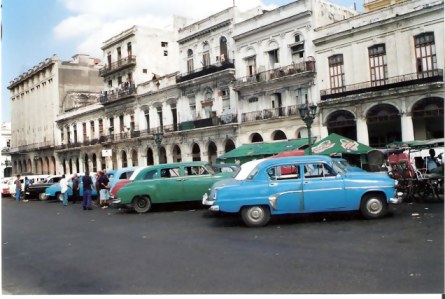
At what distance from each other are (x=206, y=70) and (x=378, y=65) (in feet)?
39.8

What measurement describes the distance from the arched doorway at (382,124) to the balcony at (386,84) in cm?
98

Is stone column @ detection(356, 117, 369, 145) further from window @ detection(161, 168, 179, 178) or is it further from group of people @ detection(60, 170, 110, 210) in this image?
group of people @ detection(60, 170, 110, 210)

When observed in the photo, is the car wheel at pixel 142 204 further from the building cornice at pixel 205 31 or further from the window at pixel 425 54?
the building cornice at pixel 205 31

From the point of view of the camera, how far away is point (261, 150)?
960 inches

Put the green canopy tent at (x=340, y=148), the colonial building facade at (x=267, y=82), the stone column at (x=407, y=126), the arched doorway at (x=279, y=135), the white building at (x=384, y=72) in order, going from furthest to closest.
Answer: the arched doorway at (x=279, y=135) → the colonial building facade at (x=267, y=82) → the stone column at (x=407, y=126) → the white building at (x=384, y=72) → the green canopy tent at (x=340, y=148)

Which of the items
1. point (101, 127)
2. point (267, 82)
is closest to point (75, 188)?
point (267, 82)

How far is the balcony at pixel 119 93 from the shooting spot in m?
37.2

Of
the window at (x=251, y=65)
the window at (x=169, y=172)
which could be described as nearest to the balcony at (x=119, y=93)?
the window at (x=251, y=65)

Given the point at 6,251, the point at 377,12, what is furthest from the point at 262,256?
the point at 377,12

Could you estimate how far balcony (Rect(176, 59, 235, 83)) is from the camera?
96.3 feet

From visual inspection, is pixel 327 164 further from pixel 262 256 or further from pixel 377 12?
pixel 377 12

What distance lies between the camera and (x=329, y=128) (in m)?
24.2

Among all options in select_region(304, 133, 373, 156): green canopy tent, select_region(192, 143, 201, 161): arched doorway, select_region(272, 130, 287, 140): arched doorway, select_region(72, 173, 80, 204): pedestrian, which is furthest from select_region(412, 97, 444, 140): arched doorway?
select_region(192, 143, 201, 161): arched doorway

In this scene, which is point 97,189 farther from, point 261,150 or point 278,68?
point 278,68
